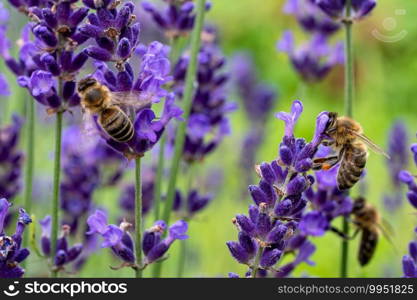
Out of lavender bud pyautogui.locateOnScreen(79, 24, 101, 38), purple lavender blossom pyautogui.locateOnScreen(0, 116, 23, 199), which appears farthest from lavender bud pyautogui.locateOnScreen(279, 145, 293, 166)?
purple lavender blossom pyautogui.locateOnScreen(0, 116, 23, 199)

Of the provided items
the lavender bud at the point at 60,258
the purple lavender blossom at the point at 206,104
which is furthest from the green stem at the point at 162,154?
the lavender bud at the point at 60,258

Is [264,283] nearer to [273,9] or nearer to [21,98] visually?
[21,98]

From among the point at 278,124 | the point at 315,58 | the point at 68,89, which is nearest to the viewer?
the point at 68,89

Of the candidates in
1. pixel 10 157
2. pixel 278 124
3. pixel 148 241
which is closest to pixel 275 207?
pixel 148 241

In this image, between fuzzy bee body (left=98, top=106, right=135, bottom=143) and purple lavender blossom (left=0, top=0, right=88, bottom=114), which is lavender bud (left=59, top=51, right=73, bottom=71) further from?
fuzzy bee body (left=98, top=106, right=135, bottom=143)

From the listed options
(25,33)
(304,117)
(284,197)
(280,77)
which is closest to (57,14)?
(25,33)

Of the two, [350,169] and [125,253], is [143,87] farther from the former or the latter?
[350,169]
